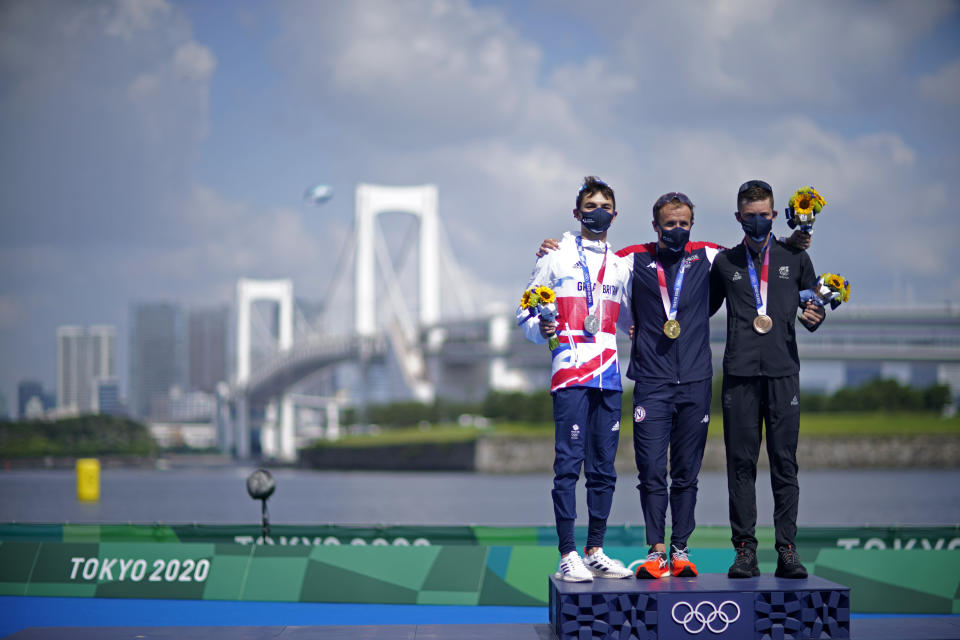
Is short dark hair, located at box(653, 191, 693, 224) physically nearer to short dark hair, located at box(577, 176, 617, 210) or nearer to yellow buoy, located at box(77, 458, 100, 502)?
short dark hair, located at box(577, 176, 617, 210)

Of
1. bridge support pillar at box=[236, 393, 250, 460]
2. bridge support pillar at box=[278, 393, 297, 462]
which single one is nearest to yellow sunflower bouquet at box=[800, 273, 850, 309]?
bridge support pillar at box=[236, 393, 250, 460]

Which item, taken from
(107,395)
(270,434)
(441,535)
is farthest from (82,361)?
(441,535)

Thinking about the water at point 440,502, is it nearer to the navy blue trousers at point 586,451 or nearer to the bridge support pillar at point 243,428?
the bridge support pillar at point 243,428

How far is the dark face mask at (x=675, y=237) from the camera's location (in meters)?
5.19

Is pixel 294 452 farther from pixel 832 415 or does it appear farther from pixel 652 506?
pixel 652 506

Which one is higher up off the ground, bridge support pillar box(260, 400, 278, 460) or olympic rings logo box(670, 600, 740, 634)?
olympic rings logo box(670, 600, 740, 634)

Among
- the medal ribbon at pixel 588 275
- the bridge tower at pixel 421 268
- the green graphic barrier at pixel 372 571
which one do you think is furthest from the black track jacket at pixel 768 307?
the bridge tower at pixel 421 268

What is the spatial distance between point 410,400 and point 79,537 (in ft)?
171

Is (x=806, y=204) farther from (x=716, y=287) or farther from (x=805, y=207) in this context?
(x=716, y=287)

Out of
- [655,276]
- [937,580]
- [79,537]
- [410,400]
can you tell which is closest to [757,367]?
[655,276]

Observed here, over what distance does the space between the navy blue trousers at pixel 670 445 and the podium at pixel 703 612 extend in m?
0.53

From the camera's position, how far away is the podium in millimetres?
4625

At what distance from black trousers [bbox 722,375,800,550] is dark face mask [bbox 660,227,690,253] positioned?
636 mm

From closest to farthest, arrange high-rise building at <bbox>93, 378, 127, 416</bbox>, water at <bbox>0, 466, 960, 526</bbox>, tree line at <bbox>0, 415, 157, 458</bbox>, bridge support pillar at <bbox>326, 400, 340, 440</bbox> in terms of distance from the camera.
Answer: water at <bbox>0, 466, 960, 526</bbox> < tree line at <bbox>0, 415, 157, 458</bbox> < bridge support pillar at <bbox>326, 400, 340, 440</bbox> < high-rise building at <bbox>93, 378, 127, 416</bbox>
